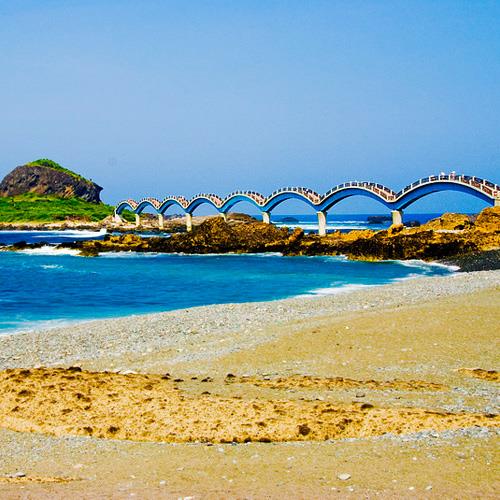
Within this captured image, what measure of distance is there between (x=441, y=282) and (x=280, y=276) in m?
13.7

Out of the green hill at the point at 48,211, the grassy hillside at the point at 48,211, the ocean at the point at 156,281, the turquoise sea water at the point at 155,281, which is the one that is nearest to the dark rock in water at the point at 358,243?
the ocean at the point at 156,281

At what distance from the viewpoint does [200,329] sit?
1797cm

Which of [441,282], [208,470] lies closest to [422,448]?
[208,470]

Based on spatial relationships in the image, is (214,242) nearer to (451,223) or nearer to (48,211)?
(451,223)

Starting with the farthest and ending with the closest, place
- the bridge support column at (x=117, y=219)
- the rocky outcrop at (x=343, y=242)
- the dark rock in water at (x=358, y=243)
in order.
A: the bridge support column at (x=117, y=219)
the rocky outcrop at (x=343, y=242)
the dark rock in water at (x=358, y=243)

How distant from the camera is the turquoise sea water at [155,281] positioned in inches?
1035

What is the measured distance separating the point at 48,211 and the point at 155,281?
482 ft

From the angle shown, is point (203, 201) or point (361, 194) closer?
point (361, 194)

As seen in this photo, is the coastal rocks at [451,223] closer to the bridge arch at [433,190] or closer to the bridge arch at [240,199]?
the bridge arch at [433,190]

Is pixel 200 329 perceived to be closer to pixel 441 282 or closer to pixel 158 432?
pixel 158 432

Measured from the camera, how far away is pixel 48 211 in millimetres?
174375

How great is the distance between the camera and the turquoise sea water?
86.2 feet

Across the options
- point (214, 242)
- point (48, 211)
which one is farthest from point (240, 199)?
point (48, 211)

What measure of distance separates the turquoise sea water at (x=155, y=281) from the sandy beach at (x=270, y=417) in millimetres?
11312
